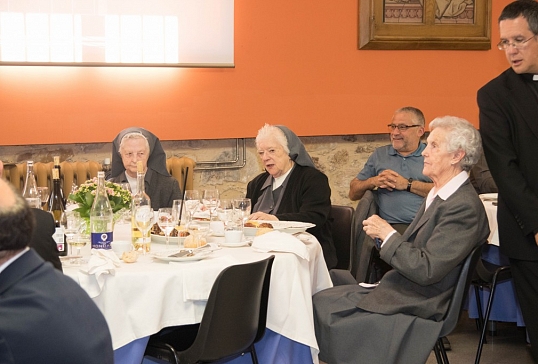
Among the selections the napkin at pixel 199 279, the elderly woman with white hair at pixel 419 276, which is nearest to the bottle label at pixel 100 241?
the napkin at pixel 199 279

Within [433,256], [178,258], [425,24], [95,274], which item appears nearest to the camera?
[95,274]

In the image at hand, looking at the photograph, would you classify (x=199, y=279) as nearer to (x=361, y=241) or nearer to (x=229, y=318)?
(x=229, y=318)

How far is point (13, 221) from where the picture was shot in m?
1.62

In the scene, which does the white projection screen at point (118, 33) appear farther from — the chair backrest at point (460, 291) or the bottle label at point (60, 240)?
the chair backrest at point (460, 291)

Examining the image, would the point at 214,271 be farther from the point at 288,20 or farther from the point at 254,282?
the point at 288,20

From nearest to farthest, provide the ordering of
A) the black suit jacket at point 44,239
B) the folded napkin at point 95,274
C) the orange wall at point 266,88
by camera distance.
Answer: the black suit jacket at point 44,239 → the folded napkin at point 95,274 → the orange wall at point 266,88

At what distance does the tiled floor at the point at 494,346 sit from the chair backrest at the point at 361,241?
2.35 ft

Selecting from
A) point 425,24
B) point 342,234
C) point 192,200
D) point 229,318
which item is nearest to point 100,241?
point 229,318

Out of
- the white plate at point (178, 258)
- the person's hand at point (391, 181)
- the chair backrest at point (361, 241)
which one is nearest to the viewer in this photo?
the white plate at point (178, 258)

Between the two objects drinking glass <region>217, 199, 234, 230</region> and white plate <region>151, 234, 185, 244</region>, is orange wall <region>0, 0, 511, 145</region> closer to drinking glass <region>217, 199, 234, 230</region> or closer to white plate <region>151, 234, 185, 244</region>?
drinking glass <region>217, 199, 234, 230</region>

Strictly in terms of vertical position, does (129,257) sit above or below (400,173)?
below

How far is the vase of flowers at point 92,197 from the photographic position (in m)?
3.53

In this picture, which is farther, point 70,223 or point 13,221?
point 70,223

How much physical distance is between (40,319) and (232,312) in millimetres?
1518
